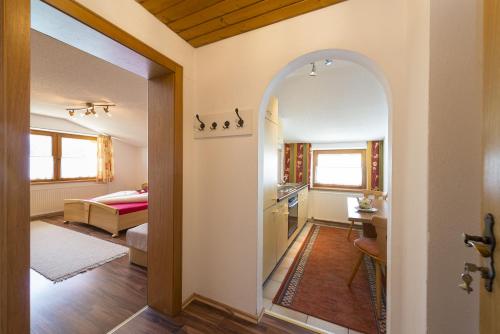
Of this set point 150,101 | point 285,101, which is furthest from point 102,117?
point 285,101

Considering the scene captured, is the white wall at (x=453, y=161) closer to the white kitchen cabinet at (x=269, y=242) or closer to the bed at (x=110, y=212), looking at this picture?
the white kitchen cabinet at (x=269, y=242)

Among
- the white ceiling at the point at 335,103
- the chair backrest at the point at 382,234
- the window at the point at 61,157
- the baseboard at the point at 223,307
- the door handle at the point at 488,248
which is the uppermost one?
the white ceiling at the point at 335,103

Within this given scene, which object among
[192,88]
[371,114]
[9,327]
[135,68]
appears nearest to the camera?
[9,327]

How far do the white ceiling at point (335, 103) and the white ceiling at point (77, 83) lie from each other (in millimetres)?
2219

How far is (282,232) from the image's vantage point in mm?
2477

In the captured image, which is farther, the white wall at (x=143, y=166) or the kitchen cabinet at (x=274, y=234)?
the white wall at (x=143, y=166)

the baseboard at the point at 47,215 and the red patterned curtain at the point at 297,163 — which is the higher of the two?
the red patterned curtain at the point at 297,163

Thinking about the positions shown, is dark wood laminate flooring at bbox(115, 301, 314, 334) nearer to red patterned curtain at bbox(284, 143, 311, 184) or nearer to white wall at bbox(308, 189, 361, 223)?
white wall at bbox(308, 189, 361, 223)

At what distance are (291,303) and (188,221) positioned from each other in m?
1.25

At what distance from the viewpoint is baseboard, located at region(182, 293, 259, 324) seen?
1.46m

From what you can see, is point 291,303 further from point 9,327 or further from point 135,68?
point 135,68

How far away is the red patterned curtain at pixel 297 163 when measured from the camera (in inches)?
185

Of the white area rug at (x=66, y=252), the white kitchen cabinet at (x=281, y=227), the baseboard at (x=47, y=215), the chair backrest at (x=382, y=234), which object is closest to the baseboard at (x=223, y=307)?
the white kitchen cabinet at (x=281, y=227)

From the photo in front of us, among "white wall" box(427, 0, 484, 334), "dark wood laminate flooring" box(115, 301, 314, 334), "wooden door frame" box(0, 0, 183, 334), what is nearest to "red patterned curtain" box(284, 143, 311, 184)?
"dark wood laminate flooring" box(115, 301, 314, 334)
